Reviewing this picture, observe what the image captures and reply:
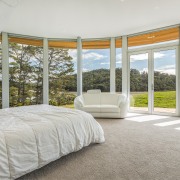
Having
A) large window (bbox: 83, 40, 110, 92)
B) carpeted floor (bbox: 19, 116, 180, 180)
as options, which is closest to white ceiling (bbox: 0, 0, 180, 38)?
large window (bbox: 83, 40, 110, 92)

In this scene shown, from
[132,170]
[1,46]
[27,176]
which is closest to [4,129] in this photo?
[27,176]

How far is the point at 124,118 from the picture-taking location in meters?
4.76

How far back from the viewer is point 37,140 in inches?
67.3

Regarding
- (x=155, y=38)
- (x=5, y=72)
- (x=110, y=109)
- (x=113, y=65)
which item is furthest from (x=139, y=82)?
(x=5, y=72)

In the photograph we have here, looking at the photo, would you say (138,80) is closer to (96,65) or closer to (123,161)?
(96,65)

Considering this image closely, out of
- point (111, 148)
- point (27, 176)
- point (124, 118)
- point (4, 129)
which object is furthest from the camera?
point (124, 118)

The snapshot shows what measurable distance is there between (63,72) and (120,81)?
234 cm

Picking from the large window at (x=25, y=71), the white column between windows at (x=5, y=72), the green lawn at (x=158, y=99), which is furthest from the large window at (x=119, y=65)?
the white column between windows at (x=5, y=72)

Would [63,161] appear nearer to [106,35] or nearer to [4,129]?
[4,129]

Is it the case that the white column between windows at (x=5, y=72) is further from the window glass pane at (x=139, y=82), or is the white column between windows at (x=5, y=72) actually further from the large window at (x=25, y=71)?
the window glass pane at (x=139, y=82)

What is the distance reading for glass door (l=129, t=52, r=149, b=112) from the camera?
550 centimetres

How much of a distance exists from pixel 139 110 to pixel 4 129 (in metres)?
4.87

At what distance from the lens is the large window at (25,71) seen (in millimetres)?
5477

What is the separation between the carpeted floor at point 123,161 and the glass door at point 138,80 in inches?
102
